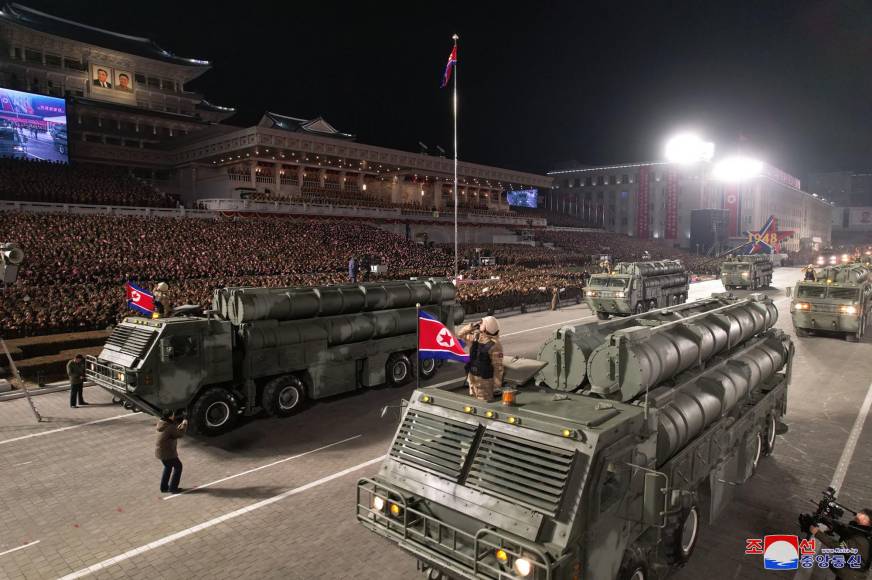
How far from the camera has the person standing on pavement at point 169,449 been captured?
848cm

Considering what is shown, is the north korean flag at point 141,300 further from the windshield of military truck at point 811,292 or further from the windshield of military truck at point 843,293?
the windshield of military truck at point 843,293

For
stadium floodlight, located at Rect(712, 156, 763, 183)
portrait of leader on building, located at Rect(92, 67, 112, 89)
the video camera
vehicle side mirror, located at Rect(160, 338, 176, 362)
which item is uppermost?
portrait of leader on building, located at Rect(92, 67, 112, 89)

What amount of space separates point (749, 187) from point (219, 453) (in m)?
118

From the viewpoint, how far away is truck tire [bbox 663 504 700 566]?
20.2 ft

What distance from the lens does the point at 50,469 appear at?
964 centimetres

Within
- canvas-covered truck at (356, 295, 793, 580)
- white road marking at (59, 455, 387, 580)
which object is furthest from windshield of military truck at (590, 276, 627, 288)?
white road marking at (59, 455, 387, 580)

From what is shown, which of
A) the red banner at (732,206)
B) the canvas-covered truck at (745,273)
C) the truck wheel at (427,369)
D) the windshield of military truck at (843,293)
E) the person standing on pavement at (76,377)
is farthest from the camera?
the red banner at (732,206)

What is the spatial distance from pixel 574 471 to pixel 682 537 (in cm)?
268

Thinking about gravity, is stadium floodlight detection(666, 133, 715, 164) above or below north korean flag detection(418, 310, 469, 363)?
above

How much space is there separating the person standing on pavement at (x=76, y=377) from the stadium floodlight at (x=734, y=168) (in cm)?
10828

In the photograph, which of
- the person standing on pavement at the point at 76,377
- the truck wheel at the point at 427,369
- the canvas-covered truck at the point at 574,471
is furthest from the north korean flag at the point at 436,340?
the person standing on pavement at the point at 76,377

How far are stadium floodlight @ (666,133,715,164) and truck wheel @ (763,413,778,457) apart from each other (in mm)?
98920

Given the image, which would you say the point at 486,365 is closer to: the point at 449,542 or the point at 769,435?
the point at 449,542

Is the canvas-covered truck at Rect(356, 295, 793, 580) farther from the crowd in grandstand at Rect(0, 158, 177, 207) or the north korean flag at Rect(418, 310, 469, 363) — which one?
the crowd in grandstand at Rect(0, 158, 177, 207)
